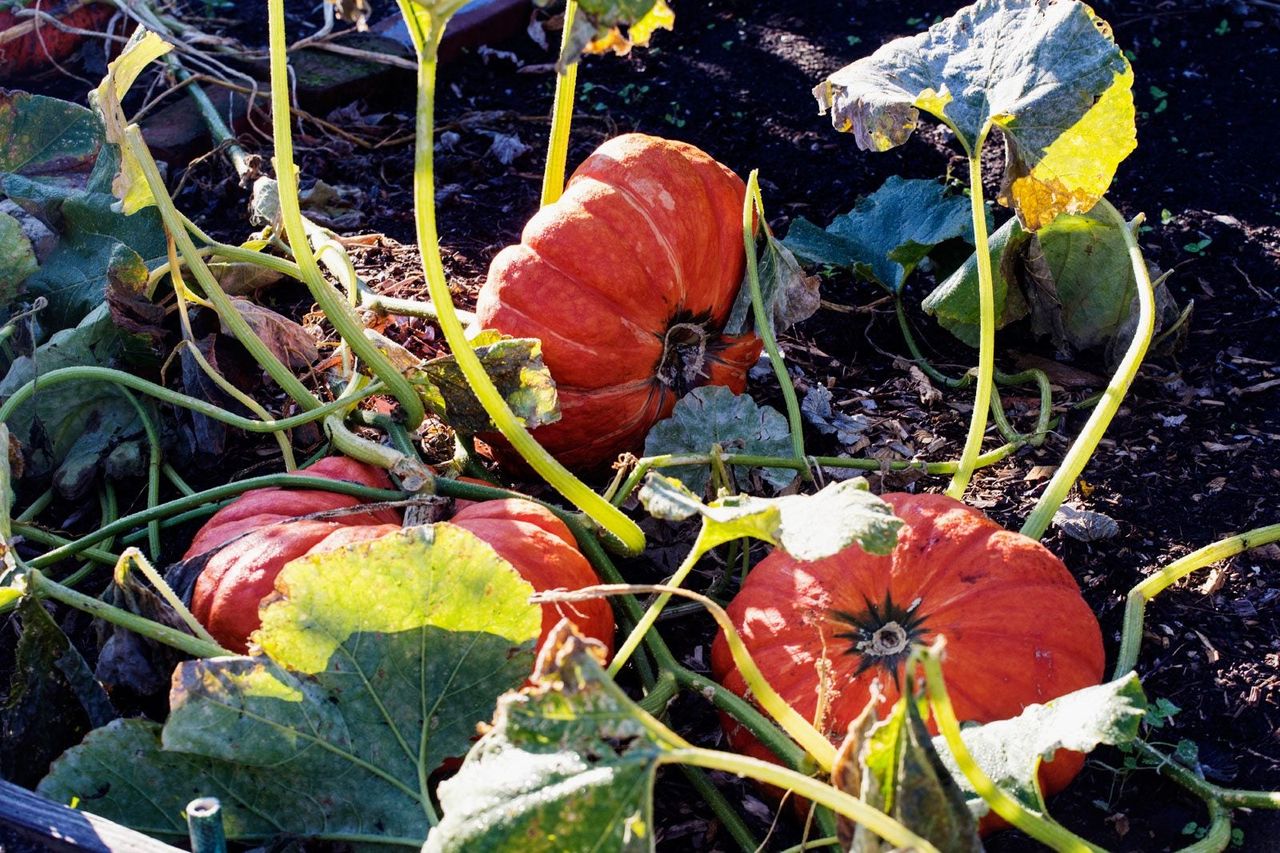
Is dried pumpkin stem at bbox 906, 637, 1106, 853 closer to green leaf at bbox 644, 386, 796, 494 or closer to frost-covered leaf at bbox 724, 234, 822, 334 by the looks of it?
green leaf at bbox 644, 386, 796, 494

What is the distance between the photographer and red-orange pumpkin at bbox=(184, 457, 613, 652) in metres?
1.84

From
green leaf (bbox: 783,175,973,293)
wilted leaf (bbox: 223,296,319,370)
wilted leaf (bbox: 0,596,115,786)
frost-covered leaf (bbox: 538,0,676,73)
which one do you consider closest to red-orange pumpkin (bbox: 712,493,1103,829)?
frost-covered leaf (bbox: 538,0,676,73)

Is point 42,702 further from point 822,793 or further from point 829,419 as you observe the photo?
point 829,419

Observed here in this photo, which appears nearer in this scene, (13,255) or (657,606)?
(657,606)

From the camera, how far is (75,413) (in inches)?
95.5

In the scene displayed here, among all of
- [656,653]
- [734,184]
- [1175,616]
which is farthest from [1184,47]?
[656,653]

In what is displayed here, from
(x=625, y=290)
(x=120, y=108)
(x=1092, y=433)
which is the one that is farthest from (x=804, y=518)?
(x=120, y=108)

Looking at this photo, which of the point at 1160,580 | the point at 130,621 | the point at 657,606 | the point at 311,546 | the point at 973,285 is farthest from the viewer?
the point at 973,285

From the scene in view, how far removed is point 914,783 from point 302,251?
1196 millimetres

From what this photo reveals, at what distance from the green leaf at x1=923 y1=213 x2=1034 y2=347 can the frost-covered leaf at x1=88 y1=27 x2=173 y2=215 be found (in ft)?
4.83

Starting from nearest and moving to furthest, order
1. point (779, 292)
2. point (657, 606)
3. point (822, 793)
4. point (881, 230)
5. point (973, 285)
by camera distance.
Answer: point (822, 793) < point (657, 606) < point (779, 292) < point (973, 285) < point (881, 230)

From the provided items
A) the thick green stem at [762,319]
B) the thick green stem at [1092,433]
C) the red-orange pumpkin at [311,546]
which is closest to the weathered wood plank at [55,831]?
the red-orange pumpkin at [311,546]

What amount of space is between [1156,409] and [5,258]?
2.24m

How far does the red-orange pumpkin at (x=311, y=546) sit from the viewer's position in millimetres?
1840
